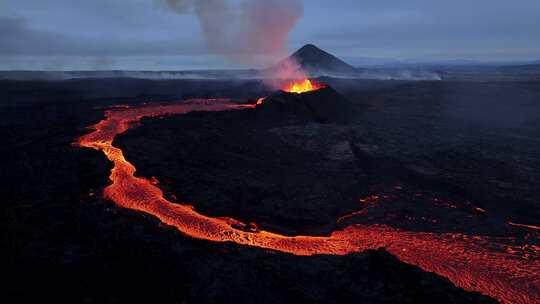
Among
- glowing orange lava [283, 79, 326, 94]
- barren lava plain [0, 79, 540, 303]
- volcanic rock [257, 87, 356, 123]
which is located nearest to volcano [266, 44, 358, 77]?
glowing orange lava [283, 79, 326, 94]

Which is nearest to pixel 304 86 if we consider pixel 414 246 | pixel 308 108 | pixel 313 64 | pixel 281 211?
pixel 308 108

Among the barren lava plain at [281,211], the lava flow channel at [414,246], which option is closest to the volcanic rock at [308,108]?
the barren lava plain at [281,211]

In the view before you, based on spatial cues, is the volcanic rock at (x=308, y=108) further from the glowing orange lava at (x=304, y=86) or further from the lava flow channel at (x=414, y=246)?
the lava flow channel at (x=414, y=246)

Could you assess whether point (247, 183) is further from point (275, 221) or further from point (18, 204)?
point (18, 204)

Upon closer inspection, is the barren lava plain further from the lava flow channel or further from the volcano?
the volcano

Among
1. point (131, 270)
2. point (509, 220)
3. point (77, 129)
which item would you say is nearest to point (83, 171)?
point (131, 270)

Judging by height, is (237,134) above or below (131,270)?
above

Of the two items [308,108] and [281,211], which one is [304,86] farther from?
[281,211]
